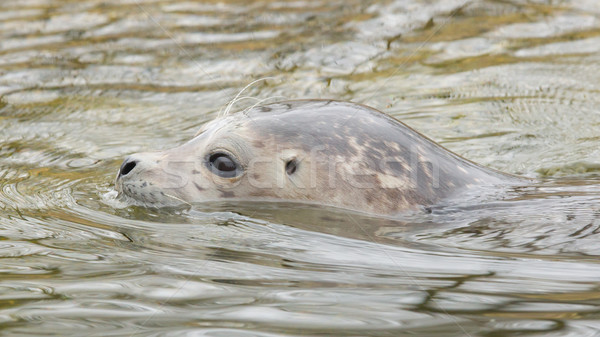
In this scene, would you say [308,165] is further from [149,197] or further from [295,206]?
[149,197]

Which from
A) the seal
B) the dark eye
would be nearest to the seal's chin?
the seal

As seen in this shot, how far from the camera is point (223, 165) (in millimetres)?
4168

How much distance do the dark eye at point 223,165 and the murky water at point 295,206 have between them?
0.19 metres

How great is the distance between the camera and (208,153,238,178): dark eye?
13.6ft

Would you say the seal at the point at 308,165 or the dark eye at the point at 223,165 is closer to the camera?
the seal at the point at 308,165

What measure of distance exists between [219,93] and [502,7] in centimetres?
361

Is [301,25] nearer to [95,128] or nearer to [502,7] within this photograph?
[502,7]

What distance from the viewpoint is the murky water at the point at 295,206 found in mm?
2742

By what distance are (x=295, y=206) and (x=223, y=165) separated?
1.36 ft

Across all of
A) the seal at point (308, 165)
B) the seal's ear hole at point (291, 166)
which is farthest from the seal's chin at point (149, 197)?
the seal's ear hole at point (291, 166)

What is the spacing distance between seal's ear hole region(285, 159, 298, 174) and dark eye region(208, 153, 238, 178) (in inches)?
10.1

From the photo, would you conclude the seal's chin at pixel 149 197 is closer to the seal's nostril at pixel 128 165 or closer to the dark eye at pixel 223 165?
the seal's nostril at pixel 128 165

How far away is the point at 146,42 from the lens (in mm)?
8414

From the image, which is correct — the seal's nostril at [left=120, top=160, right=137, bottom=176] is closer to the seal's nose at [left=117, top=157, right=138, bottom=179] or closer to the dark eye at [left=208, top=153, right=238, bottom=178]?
the seal's nose at [left=117, top=157, right=138, bottom=179]
